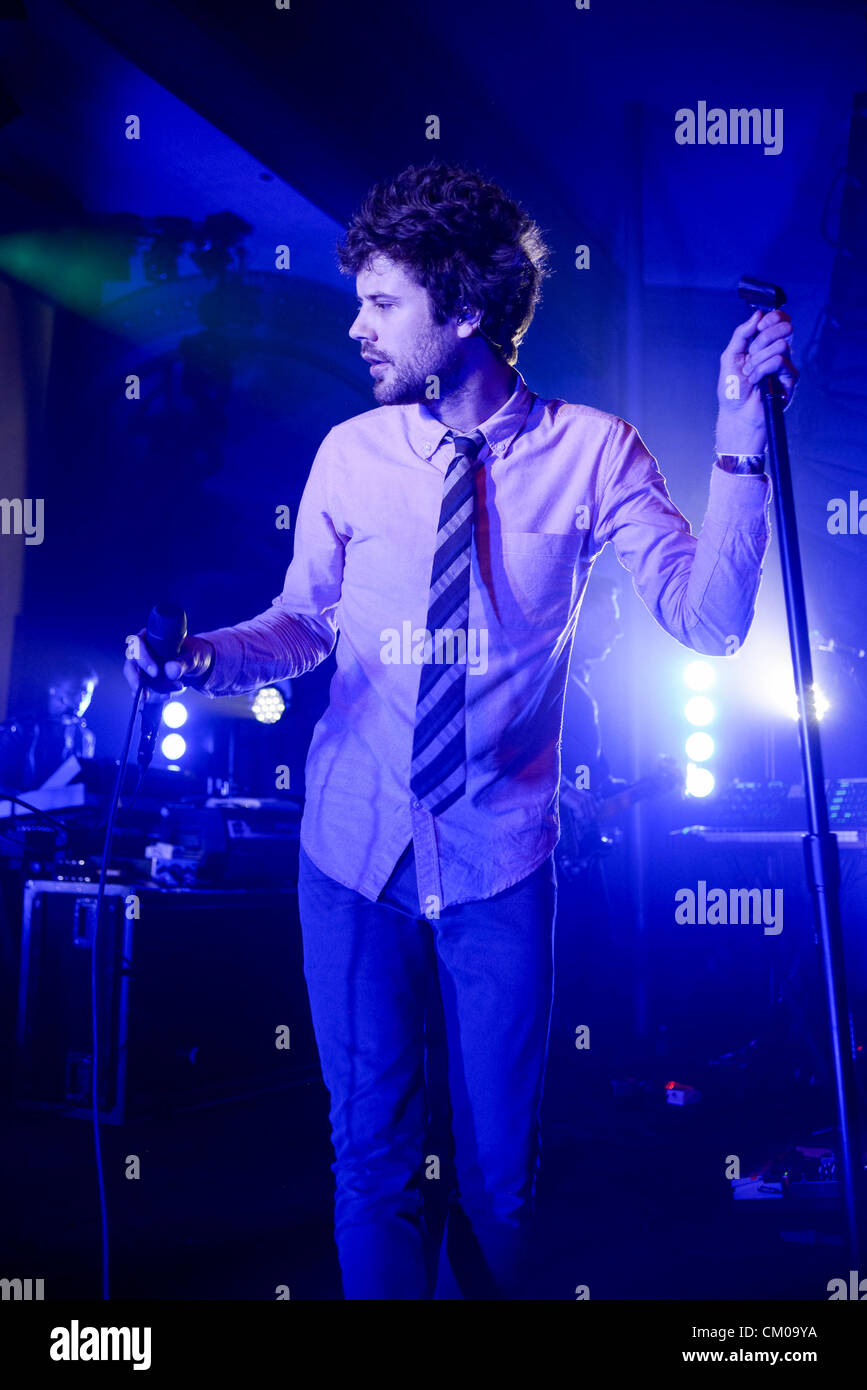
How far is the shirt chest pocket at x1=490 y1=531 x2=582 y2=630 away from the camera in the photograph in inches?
61.8

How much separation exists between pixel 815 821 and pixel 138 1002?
9.00 ft

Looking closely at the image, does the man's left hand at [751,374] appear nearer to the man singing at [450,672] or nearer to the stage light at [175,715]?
the man singing at [450,672]

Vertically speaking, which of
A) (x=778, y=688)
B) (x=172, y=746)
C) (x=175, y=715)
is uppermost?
(x=778, y=688)

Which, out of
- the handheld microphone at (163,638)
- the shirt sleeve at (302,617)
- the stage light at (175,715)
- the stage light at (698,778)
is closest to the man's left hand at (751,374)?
the shirt sleeve at (302,617)

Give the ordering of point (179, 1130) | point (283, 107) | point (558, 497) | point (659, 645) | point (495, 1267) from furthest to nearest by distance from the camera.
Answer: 1. point (659, 645)
2. point (283, 107)
3. point (179, 1130)
4. point (558, 497)
5. point (495, 1267)

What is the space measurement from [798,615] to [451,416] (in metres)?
0.66

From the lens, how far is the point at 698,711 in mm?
5438

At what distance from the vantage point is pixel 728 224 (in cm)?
571

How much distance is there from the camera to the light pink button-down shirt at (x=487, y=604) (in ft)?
4.85

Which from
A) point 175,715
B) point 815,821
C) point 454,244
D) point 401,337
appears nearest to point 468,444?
point 401,337

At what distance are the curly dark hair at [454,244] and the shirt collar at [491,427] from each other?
126 millimetres

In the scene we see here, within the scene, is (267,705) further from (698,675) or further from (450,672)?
(450,672)

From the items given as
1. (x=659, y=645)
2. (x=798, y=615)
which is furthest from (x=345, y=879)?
(x=659, y=645)
